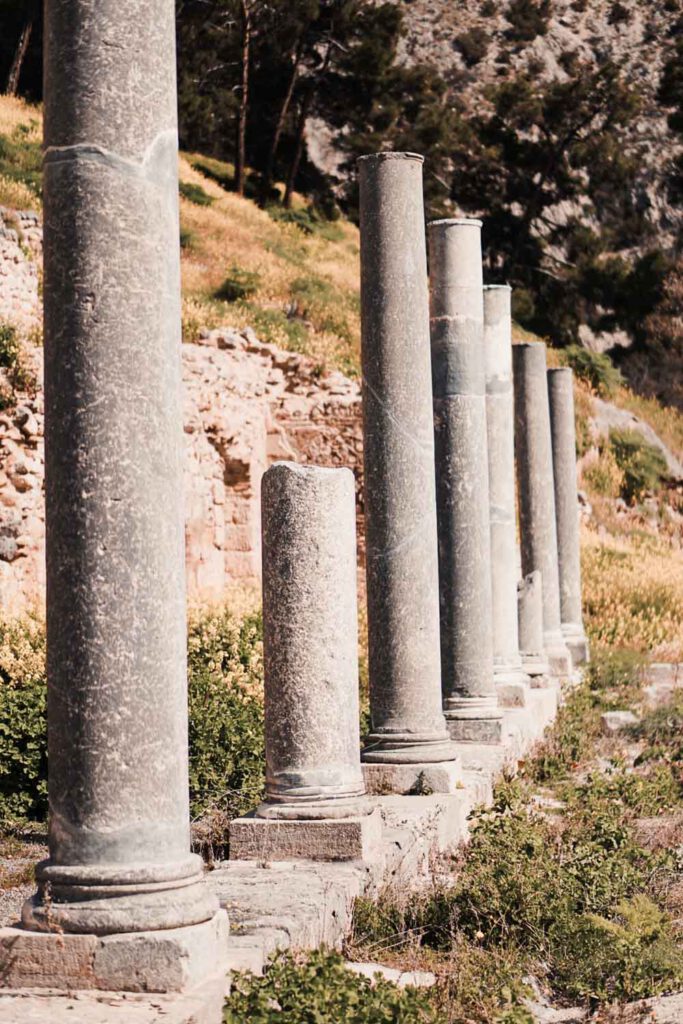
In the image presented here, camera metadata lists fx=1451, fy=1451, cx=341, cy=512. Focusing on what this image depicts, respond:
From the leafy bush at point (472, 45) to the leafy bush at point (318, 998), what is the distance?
2343 inches

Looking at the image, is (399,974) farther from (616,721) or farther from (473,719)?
(616,721)

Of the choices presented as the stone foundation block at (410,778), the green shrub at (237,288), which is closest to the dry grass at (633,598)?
the green shrub at (237,288)

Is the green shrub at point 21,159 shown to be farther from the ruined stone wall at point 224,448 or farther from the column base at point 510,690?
the column base at point 510,690

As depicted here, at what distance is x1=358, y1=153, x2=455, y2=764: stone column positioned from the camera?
9695mm

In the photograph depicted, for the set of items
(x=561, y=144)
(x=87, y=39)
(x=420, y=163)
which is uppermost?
(x=561, y=144)

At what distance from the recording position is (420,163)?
10.2m

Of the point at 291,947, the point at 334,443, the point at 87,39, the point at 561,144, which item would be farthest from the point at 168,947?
the point at 561,144

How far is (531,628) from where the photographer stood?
56.2 ft

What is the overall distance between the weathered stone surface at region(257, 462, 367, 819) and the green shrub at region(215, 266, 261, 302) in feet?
77.9

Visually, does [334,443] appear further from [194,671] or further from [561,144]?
[561,144]

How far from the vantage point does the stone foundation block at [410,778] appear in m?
9.30

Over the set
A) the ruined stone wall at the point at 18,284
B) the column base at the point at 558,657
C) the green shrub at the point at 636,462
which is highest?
the ruined stone wall at the point at 18,284

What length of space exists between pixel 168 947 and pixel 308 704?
8.64ft

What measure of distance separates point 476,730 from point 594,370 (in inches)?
1110
